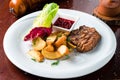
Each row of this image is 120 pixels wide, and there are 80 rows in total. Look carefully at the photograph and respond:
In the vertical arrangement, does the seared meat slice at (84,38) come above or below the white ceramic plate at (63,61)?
above

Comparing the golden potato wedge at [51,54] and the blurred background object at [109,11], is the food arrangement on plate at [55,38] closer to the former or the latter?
the golden potato wedge at [51,54]

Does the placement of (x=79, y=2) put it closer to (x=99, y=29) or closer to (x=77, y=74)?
(x=99, y=29)

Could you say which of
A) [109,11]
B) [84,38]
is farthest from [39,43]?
[109,11]

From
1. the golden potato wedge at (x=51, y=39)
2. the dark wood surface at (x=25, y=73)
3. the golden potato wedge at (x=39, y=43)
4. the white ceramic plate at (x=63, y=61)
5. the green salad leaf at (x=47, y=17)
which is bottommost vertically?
the dark wood surface at (x=25, y=73)

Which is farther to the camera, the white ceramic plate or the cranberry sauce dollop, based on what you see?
the cranberry sauce dollop

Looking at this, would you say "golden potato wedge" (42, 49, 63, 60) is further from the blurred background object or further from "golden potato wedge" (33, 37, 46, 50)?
the blurred background object

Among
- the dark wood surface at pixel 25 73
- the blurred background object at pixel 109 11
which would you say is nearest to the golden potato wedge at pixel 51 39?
the dark wood surface at pixel 25 73

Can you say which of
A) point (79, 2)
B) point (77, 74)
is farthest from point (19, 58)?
point (79, 2)

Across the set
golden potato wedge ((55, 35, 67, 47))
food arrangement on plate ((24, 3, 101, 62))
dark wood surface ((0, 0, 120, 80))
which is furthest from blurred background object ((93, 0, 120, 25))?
golden potato wedge ((55, 35, 67, 47))
